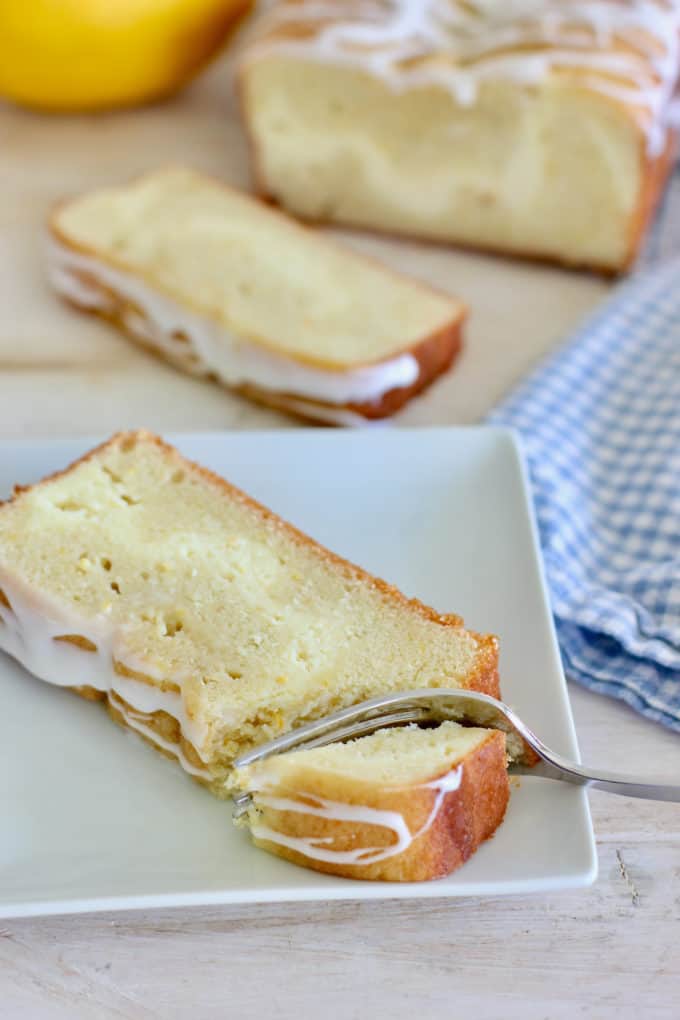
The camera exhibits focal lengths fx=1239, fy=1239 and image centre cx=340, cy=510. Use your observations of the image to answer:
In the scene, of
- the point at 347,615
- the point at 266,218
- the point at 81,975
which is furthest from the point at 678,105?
the point at 81,975

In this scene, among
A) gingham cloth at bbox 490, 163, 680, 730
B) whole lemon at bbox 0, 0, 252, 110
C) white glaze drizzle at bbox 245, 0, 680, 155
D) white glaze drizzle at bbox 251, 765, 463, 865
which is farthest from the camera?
whole lemon at bbox 0, 0, 252, 110

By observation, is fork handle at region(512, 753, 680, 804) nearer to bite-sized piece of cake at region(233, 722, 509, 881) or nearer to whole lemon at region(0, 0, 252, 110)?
bite-sized piece of cake at region(233, 722, 509, 881)

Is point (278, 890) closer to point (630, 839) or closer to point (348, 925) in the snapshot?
point (348, 925)

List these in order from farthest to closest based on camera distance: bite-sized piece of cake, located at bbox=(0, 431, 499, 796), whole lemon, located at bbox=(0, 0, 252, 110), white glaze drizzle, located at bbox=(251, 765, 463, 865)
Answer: whole lemon, located at bbox=(0, 0, 252, 110)
bite-sized piece of cake, located at bbox=(0, 431, 499, 796)
white glaze drizzle, located at bbox=(251, 765, 463, 865)

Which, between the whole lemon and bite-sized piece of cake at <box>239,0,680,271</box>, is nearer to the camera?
bite-sized piece of cake at <box>239,0,680,271</box>

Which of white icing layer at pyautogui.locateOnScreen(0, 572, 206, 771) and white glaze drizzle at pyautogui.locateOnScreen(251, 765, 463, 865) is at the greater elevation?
white icing layer at pyautogui.locateOnScreen(0, 572, 206, 771)

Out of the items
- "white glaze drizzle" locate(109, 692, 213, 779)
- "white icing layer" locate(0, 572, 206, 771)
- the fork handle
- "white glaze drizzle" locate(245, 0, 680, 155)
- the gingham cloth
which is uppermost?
"white glaze drizzle" locate(245, 0, 680, 155)

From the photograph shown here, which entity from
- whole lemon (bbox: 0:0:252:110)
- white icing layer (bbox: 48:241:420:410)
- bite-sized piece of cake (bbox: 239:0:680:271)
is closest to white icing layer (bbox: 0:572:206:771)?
white icing layer (bbox: 48:241:420:410)

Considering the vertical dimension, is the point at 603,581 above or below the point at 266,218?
below
